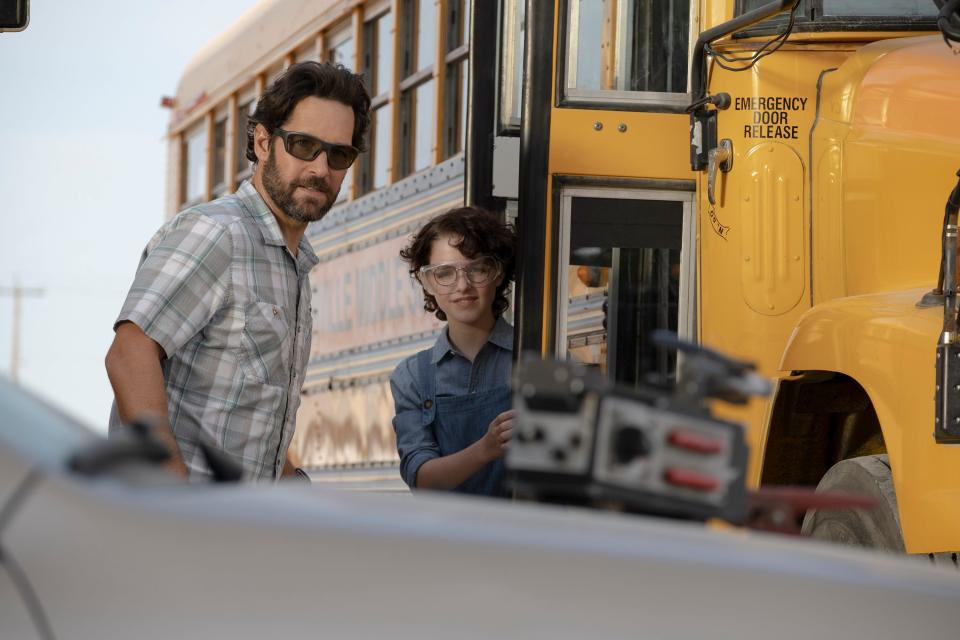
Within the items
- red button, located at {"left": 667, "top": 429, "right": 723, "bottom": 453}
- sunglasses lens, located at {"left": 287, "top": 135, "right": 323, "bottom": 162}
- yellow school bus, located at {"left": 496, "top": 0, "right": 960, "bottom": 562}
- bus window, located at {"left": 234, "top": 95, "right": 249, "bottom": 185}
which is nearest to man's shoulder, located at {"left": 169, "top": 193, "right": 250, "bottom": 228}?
sunglasses lens, located at {"left": 287, "top": 135, "right": 323, "bottom": 162}

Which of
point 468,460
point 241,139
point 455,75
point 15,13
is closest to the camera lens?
point 468,460

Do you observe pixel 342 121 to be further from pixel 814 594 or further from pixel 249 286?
pixel 814 594

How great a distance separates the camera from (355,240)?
20.0 feet

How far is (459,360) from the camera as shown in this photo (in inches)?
140

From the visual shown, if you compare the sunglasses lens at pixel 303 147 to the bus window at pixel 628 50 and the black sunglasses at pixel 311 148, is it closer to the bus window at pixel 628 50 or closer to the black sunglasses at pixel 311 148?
the black sunglasses at pixel 311 148

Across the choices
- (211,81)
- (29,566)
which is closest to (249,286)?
(29,566)

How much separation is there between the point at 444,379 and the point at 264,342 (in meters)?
0.58

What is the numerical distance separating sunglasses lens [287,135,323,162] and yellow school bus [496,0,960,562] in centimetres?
64

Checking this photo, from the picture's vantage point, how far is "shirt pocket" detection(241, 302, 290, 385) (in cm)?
304

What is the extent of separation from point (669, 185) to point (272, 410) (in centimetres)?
132

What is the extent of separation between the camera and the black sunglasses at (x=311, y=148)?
3.27 metres

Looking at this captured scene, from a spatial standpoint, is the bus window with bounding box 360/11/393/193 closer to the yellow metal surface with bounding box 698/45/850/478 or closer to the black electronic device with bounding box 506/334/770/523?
the yellow metal surface with bounding box 698/45/850/478

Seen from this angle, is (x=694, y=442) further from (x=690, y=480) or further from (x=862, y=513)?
(x=862, y=513)

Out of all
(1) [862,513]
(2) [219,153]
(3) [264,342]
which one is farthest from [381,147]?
(1) [862,513]
